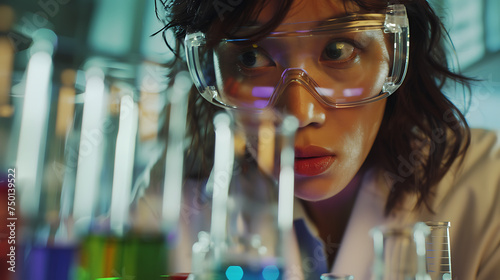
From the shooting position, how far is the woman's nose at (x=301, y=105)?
0.78 meters

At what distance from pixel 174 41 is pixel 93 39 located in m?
0.20

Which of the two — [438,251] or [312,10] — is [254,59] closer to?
[312,10]

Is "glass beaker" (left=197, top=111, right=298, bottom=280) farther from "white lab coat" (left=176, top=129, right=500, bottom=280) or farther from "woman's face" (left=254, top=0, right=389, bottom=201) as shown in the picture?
"white lab coat" (left=176, top=129, right=500, bottom=280)

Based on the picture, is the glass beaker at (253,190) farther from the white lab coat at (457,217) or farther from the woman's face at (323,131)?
the white lab coat at (457,217)

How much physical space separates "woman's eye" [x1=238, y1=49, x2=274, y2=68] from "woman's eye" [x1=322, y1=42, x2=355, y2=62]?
108mm

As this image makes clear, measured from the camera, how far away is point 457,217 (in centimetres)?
88

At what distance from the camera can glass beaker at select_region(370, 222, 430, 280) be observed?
58 centimetres

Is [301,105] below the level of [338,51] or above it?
below

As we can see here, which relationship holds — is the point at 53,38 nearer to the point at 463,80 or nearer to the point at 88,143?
the point at 88,143

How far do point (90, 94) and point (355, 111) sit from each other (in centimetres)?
49

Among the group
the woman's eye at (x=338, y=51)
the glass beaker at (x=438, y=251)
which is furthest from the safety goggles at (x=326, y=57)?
the glass beaker at (x=438, y=251)

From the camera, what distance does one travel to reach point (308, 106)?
79cm

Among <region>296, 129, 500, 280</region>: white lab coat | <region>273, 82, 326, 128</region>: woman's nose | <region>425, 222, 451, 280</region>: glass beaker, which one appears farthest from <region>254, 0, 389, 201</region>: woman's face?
<region>425, 222, 451, 280</region>: glass beaker

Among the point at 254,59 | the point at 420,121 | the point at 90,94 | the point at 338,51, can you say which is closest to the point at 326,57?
the point at 338,51
